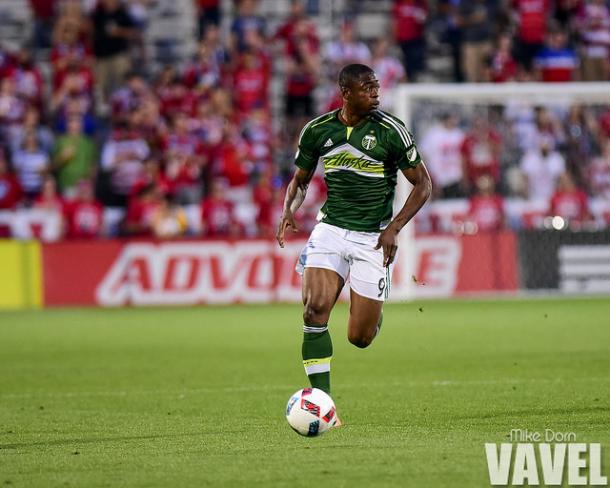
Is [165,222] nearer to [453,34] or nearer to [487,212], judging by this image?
[487,212]

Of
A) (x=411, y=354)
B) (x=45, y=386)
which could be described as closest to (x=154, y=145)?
(x=411, y=354)

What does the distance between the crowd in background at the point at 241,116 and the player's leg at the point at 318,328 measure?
43.6 feet

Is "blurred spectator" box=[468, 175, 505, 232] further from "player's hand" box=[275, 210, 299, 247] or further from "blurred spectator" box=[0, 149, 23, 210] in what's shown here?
"player's hand" box=[275, 210, 299, 247]

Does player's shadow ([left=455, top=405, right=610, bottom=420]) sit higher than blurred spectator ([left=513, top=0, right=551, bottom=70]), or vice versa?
blurred spectator ([left=513, top=0, right=551, bottom=70])

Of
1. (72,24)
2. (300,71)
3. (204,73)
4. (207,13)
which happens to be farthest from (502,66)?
(72,24)

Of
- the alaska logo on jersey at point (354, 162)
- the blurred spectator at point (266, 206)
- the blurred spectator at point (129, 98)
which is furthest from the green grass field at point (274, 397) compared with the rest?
the blurred spectator at point (129, 98)

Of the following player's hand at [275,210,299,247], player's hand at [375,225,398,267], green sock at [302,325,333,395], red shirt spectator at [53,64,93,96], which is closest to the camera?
green sock at [302,325,333,395]

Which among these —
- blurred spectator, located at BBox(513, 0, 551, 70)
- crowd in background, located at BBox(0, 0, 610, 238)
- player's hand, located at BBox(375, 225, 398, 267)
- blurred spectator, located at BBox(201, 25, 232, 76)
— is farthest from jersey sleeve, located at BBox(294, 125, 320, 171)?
blurred spectator, located at BBox(513, 0, 551, 70)

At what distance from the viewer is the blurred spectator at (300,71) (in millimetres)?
24266

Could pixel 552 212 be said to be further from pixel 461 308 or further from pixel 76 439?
pixel 76 439

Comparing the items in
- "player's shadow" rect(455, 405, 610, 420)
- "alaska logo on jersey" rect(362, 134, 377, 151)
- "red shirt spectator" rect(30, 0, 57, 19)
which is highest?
"alaska logo on jersey" rect(362, 134, 377, 151)

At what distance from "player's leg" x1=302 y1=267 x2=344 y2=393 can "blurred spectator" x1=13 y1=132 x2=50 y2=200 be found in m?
14.6

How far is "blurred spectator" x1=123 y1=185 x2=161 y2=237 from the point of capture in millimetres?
21844

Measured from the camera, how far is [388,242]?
867 centimetres
